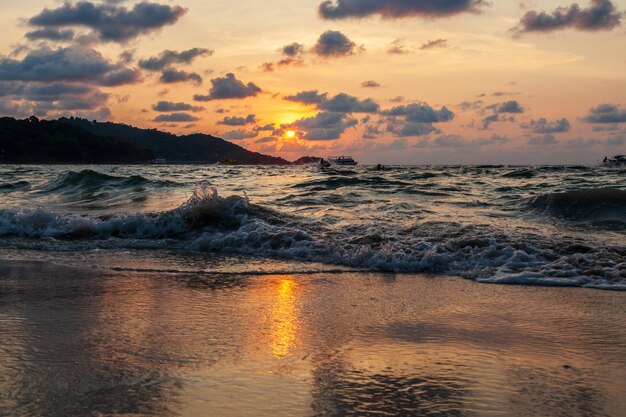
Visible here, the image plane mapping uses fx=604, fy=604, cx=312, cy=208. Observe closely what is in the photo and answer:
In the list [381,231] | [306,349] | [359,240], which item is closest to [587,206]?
[381,231]

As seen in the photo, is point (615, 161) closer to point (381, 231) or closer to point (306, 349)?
point (381, 231)

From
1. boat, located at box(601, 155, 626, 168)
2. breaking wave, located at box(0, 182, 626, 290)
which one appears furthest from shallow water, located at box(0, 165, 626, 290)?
boat, located at box(601, 155, 626, 168)

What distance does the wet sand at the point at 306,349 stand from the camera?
2934 millimetres

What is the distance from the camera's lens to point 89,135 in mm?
128625

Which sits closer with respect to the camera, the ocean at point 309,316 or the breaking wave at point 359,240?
the ocean at point 309,316

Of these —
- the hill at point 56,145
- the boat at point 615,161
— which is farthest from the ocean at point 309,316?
the hill at point 56,145

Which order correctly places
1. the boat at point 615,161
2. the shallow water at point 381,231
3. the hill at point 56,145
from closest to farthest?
the shallow water at point 381,231
the boat at point 615,161
the hill at point 56,145

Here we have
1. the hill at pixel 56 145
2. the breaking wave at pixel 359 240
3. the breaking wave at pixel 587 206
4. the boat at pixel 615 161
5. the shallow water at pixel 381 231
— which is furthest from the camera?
the hill at pixel 56 145

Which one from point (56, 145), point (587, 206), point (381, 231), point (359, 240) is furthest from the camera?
point (56, 145)

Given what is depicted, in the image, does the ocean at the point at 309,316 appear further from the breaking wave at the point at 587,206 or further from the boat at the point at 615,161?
the boat at the point at 615,161

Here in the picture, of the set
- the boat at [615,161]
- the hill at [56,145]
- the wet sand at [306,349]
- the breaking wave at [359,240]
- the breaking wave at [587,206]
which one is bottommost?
the wet sand at [306,349]

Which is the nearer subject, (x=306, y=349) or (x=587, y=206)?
(x=306, y=349)

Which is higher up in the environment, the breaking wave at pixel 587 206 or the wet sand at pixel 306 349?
the breaking wave at pixel 587 206

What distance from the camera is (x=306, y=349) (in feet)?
12.7
